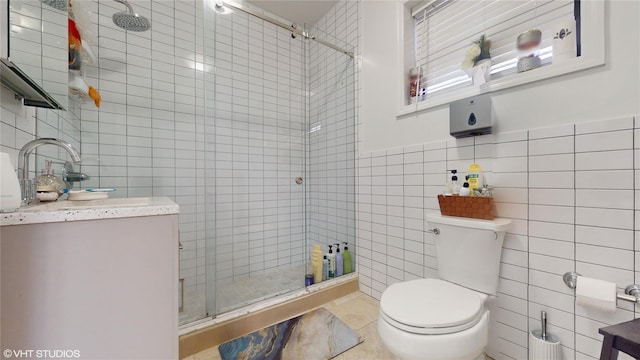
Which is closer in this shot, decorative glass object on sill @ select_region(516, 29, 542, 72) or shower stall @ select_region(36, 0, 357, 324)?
decorative glass object on sill @ select_region(516, 29, 542, 72)

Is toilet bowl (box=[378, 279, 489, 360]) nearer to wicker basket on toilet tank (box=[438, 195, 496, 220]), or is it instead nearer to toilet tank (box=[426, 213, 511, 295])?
toilet tank (box=[426, 213, 511, 295])

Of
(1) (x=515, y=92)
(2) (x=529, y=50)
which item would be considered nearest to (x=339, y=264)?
(1) (x=515, y=92)

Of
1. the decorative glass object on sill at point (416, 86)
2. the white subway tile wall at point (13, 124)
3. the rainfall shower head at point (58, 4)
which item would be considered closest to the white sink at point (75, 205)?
the white subway tile wall at point (13, 124)

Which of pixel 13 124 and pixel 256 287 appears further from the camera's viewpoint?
pixel 256 287

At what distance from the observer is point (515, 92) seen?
45.8 inches

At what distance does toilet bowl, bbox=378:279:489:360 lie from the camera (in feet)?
2.81

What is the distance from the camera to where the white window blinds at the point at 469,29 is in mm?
1160

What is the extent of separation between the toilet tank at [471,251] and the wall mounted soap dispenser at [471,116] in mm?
450

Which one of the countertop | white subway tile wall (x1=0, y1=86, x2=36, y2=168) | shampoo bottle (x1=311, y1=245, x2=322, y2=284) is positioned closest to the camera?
the countertop

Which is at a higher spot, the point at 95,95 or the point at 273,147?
the point at 95,95

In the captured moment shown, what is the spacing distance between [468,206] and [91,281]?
1.47 meters

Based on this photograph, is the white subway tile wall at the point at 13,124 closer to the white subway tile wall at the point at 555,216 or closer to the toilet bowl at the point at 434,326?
the toilet bowl at the point at 434,326

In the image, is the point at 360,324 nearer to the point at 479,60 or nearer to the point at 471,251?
the point at 471,251

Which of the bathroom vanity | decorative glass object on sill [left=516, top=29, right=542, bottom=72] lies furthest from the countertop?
decorative glass object on sill [left=516, top=29, right=542, bottom=72]
